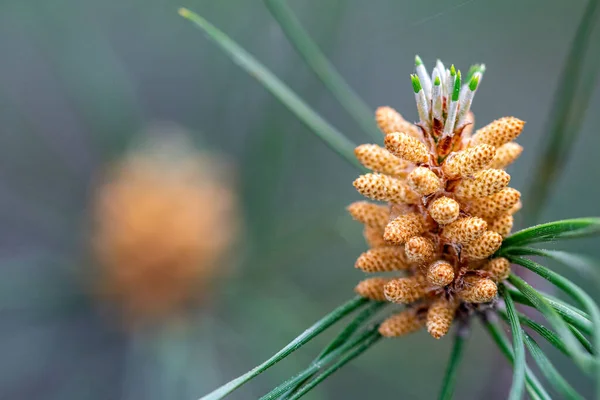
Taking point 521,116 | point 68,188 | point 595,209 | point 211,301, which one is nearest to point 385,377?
point 211,301

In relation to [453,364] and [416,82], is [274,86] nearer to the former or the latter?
[416,82]

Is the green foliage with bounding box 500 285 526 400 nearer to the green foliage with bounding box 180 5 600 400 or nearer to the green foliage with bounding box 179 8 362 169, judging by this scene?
the green foliage with bounding box 180 5 600 400

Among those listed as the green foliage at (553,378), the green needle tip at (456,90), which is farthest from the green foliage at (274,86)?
the green foliage at (553,378)

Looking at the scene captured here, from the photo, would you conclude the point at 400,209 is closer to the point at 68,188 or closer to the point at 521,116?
the point at 521,116

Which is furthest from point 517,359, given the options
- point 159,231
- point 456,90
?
point 159,231

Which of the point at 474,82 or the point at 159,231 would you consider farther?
the point at 159,231

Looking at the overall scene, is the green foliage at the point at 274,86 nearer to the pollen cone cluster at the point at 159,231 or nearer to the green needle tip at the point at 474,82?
the green needle tip at the point at 474,82
